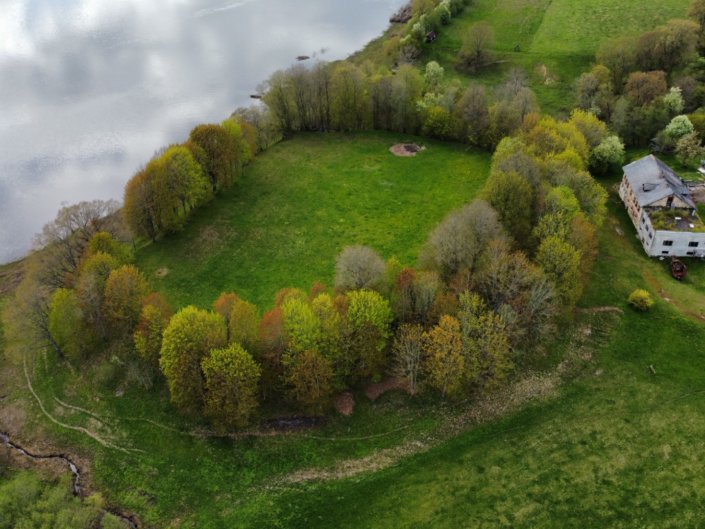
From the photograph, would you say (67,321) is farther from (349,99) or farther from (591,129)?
(591,129)

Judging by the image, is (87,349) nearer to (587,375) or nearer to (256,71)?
(587,375)

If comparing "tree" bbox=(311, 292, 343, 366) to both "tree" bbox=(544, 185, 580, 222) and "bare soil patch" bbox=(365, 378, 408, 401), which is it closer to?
"bare soil patch" bbox=(365, 378, 408, 401)

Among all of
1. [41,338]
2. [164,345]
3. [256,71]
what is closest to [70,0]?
[256,71]

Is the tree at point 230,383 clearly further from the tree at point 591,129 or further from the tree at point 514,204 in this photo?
the tree at point 591,129

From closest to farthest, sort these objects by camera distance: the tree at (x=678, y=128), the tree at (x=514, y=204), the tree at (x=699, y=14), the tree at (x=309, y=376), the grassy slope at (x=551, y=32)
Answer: the tree at (x=309, y=376) < the tree at (x=514, y=204) < the tree at (x=678, y=128) < the tree at (x=699, y=14) < the grassy slope at (x=551, y=32)

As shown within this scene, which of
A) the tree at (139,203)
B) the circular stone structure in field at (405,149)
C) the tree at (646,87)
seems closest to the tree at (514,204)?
the circular stone structure in field at (405,149)

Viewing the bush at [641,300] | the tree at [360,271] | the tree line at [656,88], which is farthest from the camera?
the tree line at [656,88]

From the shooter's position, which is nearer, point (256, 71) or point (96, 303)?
point (96, 303)
